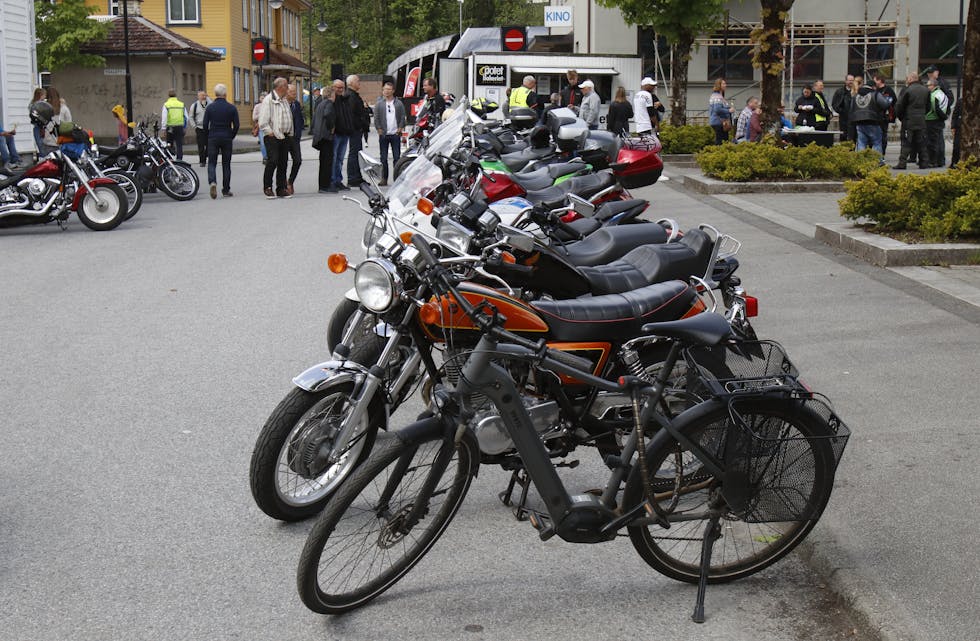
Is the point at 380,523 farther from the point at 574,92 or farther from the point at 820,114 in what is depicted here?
the point at 574,92

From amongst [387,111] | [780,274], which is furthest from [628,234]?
[387,111]

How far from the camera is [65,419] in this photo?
6.47 metres

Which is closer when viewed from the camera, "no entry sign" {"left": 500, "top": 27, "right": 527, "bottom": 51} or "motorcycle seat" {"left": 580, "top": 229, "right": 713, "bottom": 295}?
"motorcycle seat" {"left": 580, "top": 229, "right": 713, "bottom": 295}

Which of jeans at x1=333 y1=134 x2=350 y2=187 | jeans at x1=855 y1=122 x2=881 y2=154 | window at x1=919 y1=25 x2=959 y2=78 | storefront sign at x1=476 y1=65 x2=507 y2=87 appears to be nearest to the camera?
jeans at x1=333 y1=134 x2=350 y2=187

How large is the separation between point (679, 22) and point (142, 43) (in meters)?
22.7

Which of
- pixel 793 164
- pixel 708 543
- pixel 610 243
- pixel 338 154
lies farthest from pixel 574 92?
pixel 708 543

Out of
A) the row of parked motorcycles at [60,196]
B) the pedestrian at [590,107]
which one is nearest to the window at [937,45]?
the pedestrian at [590,107]

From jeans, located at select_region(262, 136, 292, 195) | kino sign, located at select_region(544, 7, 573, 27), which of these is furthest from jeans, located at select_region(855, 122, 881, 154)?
kino sign, located at select_region(544, 7, 573, 27)

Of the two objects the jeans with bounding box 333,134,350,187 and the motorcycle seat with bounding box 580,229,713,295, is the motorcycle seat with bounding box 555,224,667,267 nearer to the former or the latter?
the motorcycle seat with bounding box 580,229,713,295

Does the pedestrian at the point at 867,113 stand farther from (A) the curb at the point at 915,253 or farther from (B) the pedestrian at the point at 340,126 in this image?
(A) the curb at the point at 915,253

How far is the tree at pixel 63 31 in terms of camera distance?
4312cm

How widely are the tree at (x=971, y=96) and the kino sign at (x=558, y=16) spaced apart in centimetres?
3675

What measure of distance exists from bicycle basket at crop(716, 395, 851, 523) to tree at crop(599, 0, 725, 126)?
→ 27529 mm

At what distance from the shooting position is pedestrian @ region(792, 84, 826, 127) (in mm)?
23562
